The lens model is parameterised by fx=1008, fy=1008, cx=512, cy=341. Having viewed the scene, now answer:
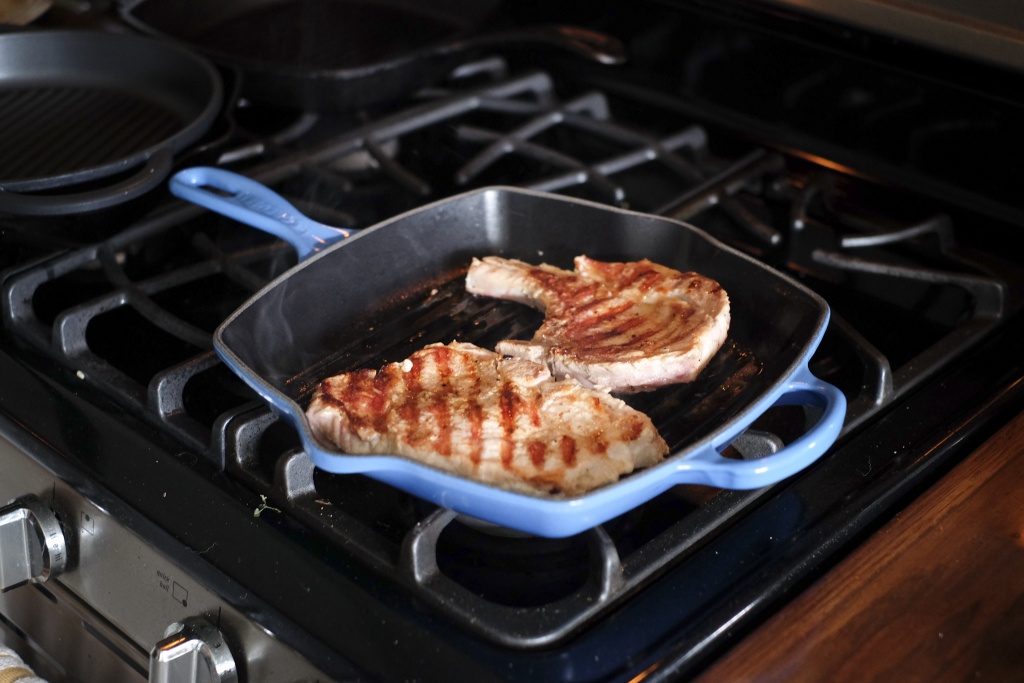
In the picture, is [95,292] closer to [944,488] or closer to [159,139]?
[159,139]

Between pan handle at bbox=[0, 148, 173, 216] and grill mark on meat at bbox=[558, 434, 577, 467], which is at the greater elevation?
pan handle at bbox=[0, 148, 173, 216]

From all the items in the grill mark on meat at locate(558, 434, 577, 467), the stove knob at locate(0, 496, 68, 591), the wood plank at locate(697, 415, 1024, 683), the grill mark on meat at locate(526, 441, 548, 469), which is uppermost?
the grill mark on meat at locate(558, 434, 577, 467)

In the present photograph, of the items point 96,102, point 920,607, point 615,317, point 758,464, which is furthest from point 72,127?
point 920,607

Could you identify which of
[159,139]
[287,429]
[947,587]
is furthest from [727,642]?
[159,139]

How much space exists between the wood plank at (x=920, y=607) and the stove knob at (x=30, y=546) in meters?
0.60

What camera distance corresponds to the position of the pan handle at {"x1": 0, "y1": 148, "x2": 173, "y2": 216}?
42.8 inches

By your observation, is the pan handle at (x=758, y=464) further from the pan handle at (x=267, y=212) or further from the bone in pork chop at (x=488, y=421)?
the pan handle at (x=267, y=212)

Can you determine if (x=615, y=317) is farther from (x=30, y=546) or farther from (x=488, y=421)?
(x=30, y=546)

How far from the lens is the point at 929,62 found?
126cm

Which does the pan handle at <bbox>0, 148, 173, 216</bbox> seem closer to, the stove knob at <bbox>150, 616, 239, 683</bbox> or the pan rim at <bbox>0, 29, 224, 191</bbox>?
the pan rim at <bbox>0, 29, 224, 191</bbox>

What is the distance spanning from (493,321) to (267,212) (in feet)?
0.88

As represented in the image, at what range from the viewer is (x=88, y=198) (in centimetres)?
110

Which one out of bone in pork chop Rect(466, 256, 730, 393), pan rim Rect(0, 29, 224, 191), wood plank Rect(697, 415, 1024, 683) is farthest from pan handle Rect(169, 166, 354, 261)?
wood plank Rect(697, 415, 1024, 683)

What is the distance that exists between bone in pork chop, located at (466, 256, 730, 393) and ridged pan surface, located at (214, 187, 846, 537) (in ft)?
0.12
